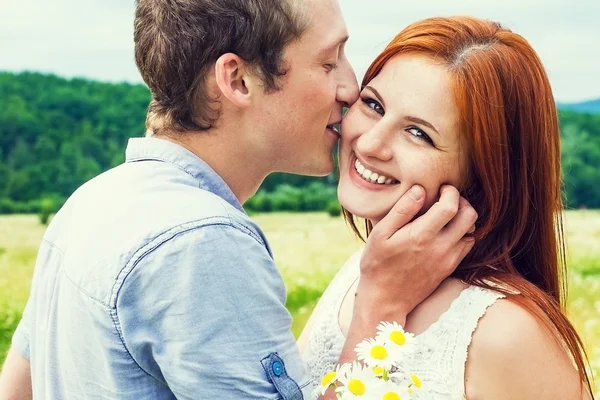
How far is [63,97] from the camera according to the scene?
15797 millimetres

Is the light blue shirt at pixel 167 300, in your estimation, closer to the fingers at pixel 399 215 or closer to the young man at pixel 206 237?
the young man at pixel 206 237

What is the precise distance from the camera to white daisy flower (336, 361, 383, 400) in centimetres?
218

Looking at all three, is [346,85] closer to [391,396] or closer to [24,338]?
[391,396]

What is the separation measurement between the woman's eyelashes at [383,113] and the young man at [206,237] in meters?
0.09

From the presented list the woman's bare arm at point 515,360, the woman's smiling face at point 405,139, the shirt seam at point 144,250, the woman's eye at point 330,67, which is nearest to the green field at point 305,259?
the woman's bare arm at point 515,360

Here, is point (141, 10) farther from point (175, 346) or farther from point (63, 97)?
point (63, 97)

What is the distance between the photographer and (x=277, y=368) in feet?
7.49

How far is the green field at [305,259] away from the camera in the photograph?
972 centimetres

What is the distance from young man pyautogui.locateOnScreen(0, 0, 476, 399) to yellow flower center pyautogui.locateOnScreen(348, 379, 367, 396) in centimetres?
19

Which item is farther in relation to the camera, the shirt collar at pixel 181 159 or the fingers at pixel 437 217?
the fingers at pixel 437 217

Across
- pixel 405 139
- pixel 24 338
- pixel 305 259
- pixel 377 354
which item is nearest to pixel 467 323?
pixel 377 354

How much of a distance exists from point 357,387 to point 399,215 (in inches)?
31.8

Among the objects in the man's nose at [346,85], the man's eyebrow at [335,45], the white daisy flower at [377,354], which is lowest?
the white daisy flower at [377,354]

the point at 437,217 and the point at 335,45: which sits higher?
the point at 335,45
